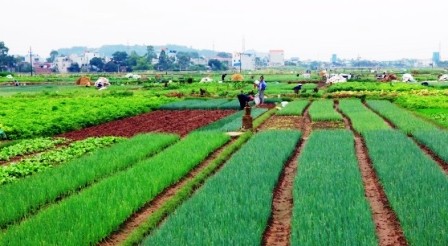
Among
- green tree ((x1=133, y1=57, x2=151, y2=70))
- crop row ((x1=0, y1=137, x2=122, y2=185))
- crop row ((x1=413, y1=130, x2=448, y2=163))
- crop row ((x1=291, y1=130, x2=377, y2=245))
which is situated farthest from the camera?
green tree ((x1=133, y1=57, x2=151, y2=70))

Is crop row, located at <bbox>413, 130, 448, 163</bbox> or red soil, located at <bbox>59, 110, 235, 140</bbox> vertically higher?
crop row, located at <bbox>413, 130, 448, 163</bbox>

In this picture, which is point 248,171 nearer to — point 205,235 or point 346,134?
point 205,235

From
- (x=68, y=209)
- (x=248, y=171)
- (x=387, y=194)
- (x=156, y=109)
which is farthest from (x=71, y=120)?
(x=387, y=194)

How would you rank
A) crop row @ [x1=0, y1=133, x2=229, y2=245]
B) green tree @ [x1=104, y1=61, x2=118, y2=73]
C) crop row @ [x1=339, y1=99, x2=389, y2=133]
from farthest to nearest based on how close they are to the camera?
green tree @ [x1=104, y1=61, x2=118, y2=73], crop row @ [x1=339, y1=99, x2=389, y2=133], crop row @ [x1=0, y1=133, x2=229, y2=245]

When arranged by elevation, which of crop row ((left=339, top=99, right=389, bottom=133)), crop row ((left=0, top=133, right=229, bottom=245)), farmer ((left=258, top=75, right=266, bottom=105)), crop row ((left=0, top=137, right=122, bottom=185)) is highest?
farmer ((left=258, top=75, right=266, bottom=105))

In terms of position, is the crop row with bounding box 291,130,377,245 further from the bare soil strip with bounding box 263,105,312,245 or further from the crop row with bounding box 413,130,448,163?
the crop row with bounding box 413,130,448,163

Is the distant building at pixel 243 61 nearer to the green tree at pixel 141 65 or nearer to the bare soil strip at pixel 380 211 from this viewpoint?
the green tree at pixel 141 65

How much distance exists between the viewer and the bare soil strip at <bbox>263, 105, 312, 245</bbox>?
6431 mm

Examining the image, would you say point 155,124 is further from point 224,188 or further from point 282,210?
point 282,210

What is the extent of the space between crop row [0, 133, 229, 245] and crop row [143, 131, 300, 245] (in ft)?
2.31

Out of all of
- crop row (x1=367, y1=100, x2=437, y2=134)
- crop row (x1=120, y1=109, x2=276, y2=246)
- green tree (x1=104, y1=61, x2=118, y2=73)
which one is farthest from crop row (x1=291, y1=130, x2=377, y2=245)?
green tree (x1=104, y1=61, x2=118, y2=73)

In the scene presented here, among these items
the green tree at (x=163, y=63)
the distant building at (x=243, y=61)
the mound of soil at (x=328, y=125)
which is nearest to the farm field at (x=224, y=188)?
the mound of soil at (x=328, y=125)

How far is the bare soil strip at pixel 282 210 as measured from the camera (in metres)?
6.43

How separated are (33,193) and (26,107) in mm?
16053
